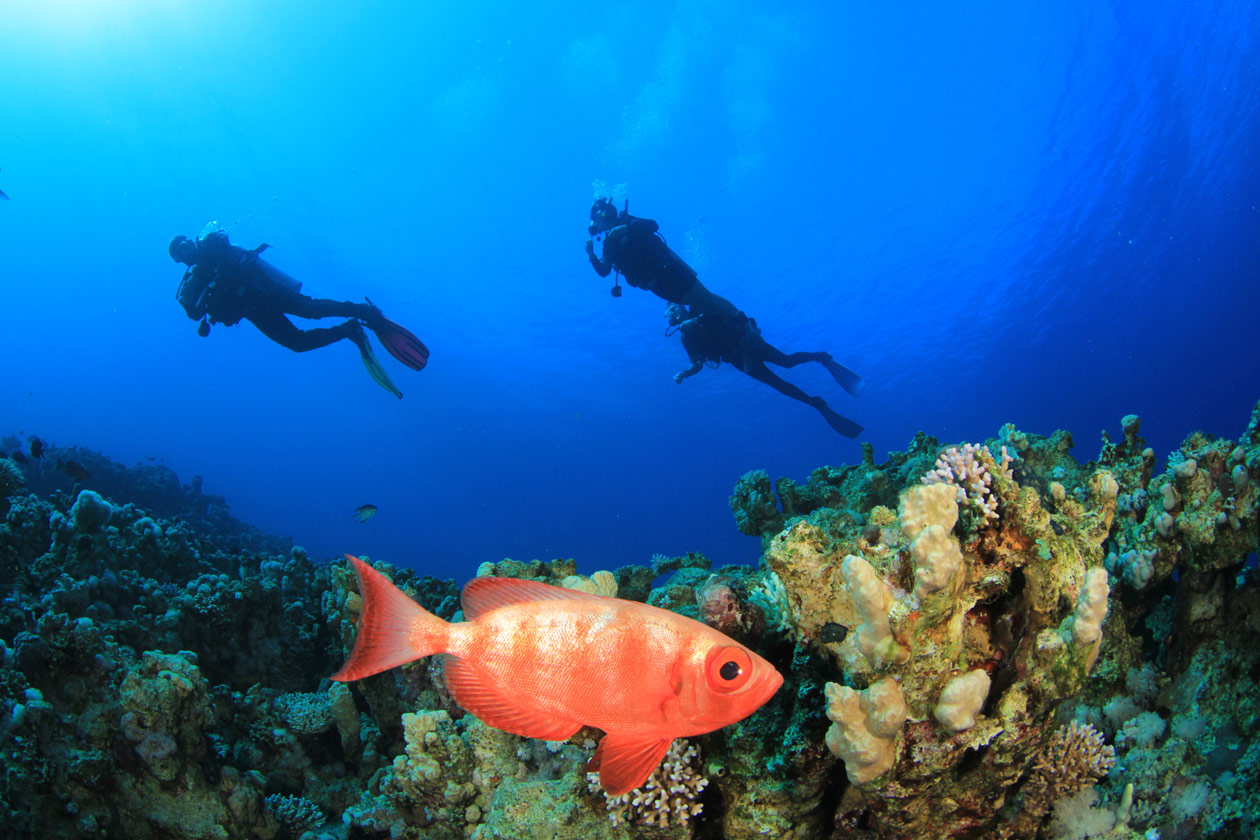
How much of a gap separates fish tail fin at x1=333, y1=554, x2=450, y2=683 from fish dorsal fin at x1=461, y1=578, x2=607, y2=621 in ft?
0.44

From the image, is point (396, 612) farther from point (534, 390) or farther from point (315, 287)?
point (534, 390)

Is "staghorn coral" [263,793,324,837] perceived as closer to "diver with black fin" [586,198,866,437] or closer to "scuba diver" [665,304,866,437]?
"diver with black fin" [586,198,866,437]

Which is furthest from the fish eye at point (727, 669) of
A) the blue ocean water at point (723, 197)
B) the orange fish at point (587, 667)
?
the blue ocean water at point (723, 197)

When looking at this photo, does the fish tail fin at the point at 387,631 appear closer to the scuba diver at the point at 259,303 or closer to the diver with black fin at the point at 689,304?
the scuba diver at the point at 259,303

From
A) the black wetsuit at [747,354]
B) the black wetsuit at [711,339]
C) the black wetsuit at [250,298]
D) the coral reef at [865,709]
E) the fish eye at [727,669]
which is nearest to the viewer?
the fish eye at [727,669]

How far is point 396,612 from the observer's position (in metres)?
1.38

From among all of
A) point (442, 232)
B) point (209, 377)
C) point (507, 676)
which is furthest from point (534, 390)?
point (507, 676)

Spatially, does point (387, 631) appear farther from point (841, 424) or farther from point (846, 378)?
point (841, 424)

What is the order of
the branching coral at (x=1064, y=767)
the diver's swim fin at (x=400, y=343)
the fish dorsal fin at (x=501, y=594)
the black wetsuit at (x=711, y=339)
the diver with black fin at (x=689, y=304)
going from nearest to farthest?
the fish dorsal fin at (x=501, y=594) < the branching coral at (x=1064, y=767) < the diver's swim fin at (x=400, y=343) < the diver with black fin at (x=689, y=304) < the black wetsuit at (x=711, y=339)

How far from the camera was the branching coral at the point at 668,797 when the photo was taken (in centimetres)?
230

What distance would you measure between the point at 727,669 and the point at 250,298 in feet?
35.3

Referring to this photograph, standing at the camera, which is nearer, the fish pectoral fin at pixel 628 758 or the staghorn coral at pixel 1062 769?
the fish pectoral fin at pixel 628 758

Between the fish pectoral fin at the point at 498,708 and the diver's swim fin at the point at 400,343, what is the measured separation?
8.67 metres

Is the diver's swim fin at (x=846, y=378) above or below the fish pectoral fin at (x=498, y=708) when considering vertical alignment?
above
